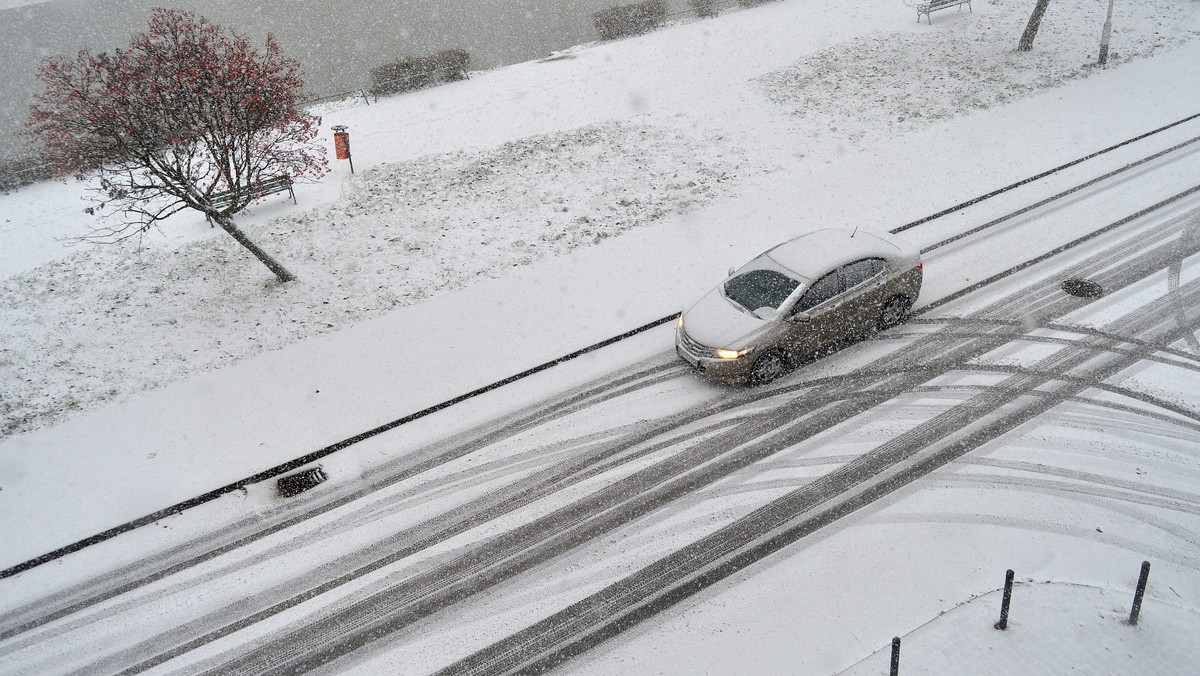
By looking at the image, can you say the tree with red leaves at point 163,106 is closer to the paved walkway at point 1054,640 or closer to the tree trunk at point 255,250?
the tree trunk at point 255,250

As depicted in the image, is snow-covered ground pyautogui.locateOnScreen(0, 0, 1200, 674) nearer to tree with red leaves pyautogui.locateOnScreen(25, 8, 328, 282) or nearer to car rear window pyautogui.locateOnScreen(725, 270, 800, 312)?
car rear window pyautogui.locateOnScreen(725, 270, 800, 312)

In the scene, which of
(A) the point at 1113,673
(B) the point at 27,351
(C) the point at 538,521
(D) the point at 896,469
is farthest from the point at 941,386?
A: (B) the point at 27,351

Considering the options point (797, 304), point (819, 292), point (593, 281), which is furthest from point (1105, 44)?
point (593, 281)

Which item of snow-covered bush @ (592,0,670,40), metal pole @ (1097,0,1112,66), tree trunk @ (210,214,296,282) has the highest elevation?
snow-covered bush @ (592,0,670,40)

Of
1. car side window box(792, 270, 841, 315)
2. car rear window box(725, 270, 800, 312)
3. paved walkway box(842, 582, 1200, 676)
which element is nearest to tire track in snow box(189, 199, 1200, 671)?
car side window box(792, 270, 841, 315)

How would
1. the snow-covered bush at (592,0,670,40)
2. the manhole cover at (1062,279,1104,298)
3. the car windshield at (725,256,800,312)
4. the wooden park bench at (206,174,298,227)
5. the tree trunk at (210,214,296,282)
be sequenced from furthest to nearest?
the snow-covered bush at (592,0,670,40) → the wooden park bench at (206,174,298,227) → the tree trunk at (210,214,296,282) → the manhole cover at (1062,279,1104,298) → the car windshield at (725,256,800,312)

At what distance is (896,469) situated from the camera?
8922mm

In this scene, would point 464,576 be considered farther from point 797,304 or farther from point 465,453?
point 797,304

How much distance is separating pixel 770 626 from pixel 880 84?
17.8 meters

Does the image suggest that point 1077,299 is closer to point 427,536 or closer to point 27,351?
point 427,536

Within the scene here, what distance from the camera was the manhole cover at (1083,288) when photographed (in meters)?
11.9

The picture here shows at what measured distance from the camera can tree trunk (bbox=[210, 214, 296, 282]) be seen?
12.6m

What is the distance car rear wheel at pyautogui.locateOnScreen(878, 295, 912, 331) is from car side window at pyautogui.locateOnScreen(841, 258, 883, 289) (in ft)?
2.08

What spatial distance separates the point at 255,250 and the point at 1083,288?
1495cm
